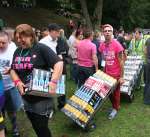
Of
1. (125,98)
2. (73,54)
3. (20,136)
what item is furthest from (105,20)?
(20,136)

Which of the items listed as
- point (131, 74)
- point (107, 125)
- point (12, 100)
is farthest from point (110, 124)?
point (131, 74)

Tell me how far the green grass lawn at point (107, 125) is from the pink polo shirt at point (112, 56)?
0.93 m

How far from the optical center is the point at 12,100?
6473mm

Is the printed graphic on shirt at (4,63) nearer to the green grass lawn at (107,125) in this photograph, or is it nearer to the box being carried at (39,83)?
the box being carried at (39,83)

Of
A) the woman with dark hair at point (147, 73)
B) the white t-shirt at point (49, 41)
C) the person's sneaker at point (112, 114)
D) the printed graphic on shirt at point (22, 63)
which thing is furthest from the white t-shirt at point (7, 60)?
the woman with dark hair at point (147, 73)

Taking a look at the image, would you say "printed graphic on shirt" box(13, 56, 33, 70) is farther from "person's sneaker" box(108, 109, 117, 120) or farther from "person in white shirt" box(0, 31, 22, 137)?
"person's sneaker" box(108, 109, 117, 120)

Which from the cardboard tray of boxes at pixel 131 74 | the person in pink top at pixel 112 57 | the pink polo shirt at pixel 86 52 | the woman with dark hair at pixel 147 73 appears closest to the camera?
the person in pink top at pixel 112 57

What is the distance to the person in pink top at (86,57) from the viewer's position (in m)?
8.79

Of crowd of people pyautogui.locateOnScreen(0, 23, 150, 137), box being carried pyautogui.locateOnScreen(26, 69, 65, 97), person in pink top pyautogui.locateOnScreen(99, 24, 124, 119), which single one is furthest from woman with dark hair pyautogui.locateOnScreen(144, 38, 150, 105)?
box being carried pyautogui.locateOnScreen(26, 69, 65, 97)

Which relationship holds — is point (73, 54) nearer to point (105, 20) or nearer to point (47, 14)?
point (47, 14)

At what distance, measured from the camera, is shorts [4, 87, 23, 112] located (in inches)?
252

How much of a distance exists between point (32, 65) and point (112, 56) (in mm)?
3232

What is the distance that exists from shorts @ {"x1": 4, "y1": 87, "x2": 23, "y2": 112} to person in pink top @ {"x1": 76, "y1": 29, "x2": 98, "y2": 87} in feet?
8.67

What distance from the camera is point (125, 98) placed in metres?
9.80
